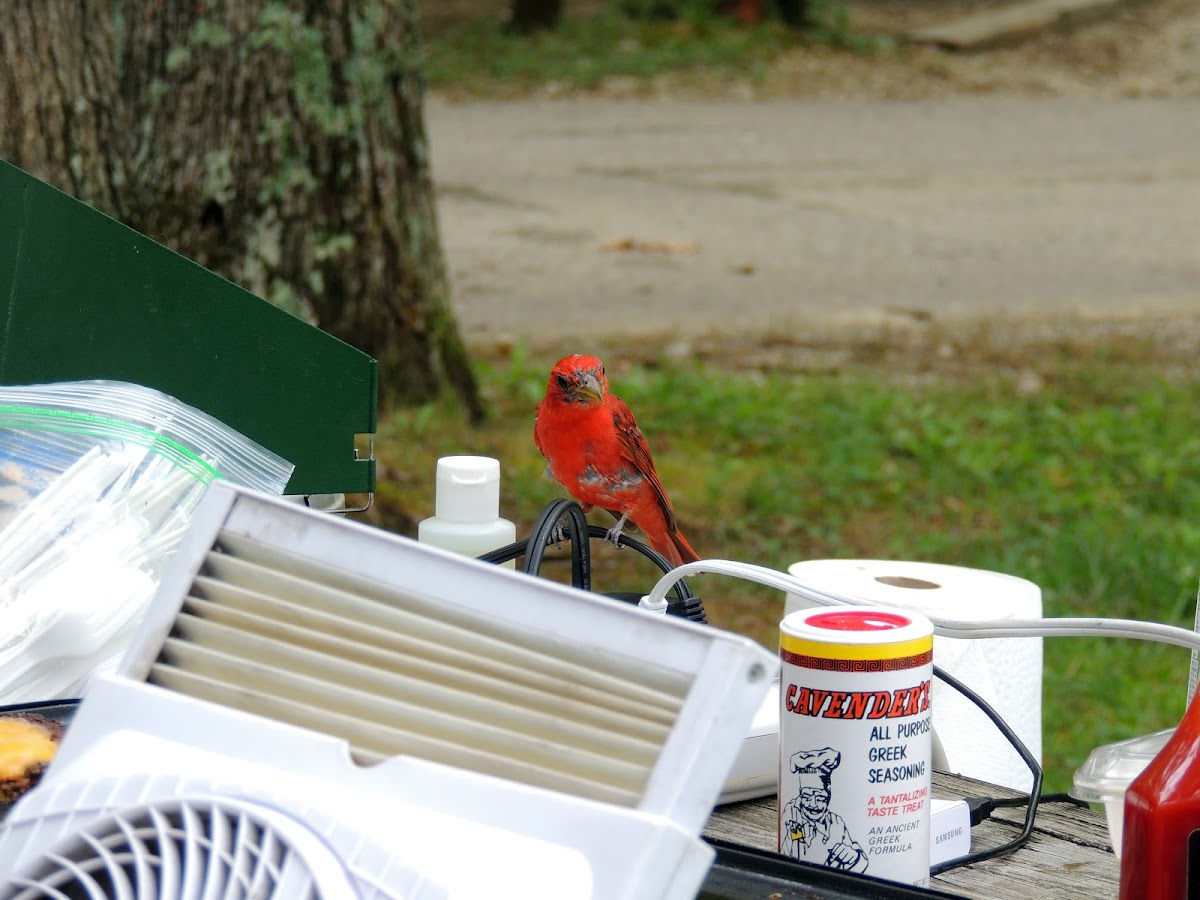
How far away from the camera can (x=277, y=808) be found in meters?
0.73

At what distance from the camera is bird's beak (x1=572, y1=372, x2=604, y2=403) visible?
2.20 m

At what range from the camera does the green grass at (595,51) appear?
1290cm

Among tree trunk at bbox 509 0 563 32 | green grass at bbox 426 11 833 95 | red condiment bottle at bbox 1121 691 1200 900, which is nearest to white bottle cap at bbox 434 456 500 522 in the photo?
red condiment bottle at bbox 1121 691 1200 900

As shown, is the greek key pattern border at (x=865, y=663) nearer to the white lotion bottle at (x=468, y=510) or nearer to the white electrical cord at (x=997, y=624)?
the white electrical cord at (x=997, y=624)

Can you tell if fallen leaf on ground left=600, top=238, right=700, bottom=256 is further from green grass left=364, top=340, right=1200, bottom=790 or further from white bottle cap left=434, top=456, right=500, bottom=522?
white bottle cap left=434, top=456, right=500, bottom=522

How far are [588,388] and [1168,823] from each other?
139cm

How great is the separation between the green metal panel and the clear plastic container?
89 centimetres

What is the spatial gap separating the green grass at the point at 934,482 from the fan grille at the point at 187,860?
8.80 feet

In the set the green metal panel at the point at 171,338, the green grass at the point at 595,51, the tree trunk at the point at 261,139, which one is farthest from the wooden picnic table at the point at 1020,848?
the green grass at the point at 595,51

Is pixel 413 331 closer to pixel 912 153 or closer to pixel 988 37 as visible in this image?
pixel 912 153

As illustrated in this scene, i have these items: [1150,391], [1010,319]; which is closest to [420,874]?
[1150,391]

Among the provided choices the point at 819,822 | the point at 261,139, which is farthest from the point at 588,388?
the point at 261,139

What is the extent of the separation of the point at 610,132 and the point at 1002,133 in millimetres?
3030

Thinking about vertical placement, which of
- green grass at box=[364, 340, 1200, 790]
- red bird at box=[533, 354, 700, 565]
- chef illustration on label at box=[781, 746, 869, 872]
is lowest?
green grass at box=[364, 340, 1200, 790]
